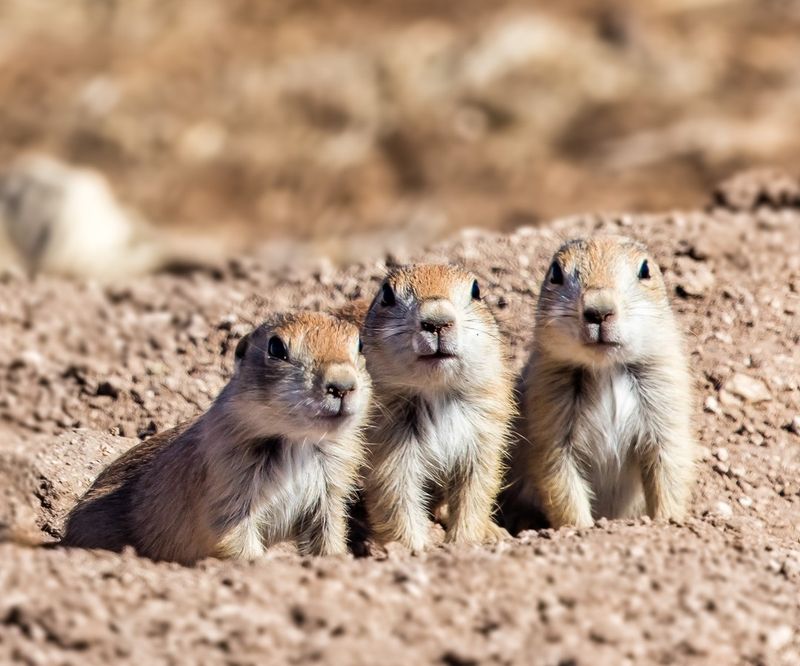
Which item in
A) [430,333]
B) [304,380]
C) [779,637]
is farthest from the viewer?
[430,333]

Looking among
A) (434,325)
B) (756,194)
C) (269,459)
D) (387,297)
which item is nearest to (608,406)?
(434,325)

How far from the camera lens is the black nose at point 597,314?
23.5 ft

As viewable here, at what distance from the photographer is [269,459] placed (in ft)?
23.5

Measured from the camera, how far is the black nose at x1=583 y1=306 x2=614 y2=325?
7148 mm

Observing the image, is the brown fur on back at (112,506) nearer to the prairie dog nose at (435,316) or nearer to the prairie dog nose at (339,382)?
the prairie dog nose at (339,382)

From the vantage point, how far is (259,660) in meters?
5.27

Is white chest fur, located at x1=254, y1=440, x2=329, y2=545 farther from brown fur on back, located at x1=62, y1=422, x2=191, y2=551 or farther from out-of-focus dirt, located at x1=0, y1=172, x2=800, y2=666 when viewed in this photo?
brown fur on back, located at x1=62, y1=422, x2=191, y2=551

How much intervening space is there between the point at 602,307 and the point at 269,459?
1866 mm

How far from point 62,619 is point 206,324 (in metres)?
5.08

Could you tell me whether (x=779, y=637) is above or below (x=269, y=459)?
below

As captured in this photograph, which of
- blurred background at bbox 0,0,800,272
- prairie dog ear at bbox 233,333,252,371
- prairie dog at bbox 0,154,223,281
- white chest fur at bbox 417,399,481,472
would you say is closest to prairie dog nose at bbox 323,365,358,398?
prairie dog ear at bbox 233,333,252,371

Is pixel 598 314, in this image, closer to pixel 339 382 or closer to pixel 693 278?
pixel 339 382

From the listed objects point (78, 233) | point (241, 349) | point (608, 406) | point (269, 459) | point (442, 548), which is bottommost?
point (442, 548)

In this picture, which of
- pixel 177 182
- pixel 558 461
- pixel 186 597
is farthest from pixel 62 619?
pixel 177 182
